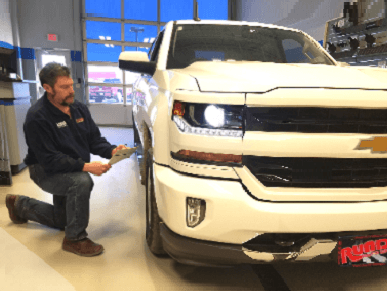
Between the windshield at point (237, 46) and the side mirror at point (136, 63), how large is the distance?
20 cm

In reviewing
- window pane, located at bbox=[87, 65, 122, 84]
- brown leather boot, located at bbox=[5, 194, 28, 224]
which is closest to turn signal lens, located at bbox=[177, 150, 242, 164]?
brown leather boot, located at bbox=[5, 194, 28, 224]

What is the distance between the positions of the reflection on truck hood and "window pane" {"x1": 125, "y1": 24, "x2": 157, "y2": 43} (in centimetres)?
988

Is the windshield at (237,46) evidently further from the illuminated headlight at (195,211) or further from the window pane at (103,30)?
the window pane at (103,30)

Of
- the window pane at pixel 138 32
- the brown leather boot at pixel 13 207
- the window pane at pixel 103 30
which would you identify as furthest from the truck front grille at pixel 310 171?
the window pane at pixel 103 30

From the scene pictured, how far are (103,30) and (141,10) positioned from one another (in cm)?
156

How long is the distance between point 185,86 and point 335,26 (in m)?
5.11

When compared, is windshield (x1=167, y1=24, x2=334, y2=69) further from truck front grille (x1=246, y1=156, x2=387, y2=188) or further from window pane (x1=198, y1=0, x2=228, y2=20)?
window pane (x1=198, y1=0, x2=228, y2=20)

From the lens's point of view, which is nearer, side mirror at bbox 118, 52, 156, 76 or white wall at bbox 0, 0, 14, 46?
side mirror at bbox 118, 52, 156, 76

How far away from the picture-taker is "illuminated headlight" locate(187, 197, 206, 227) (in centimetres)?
124

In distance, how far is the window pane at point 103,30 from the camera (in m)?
10.2

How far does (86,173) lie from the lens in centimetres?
202

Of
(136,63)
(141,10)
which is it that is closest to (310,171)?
(136,63)

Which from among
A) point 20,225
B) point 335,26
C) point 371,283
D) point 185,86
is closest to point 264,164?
point 185,86

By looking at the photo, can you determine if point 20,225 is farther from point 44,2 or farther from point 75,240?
point 44,2
